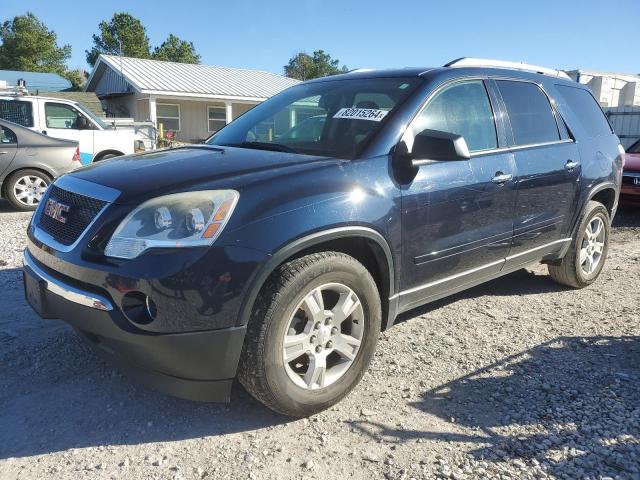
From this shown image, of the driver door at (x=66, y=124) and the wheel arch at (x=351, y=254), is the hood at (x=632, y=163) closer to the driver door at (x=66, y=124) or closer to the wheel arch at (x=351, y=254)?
the wheel arch at (x=351, y=254)

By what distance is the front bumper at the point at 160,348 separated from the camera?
8.11 feet

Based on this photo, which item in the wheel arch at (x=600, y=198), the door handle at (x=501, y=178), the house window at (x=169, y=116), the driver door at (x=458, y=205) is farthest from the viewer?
the house window at (x=169, y=116)

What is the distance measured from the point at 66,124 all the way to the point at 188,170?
30.0 feet

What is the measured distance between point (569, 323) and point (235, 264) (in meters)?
3.02

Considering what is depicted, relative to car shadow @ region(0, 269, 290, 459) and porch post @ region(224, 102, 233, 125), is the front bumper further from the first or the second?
porch post @ region(224, 102, 233, 125)

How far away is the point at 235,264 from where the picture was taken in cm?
248

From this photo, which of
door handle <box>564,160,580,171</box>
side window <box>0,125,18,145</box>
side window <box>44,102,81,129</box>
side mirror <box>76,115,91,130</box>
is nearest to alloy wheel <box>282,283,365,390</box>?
door handle <box>564,160,580,171</box>

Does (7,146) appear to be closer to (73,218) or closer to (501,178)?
(73,218)

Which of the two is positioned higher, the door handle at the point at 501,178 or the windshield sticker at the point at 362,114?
the windshield sticker at the point at 362,114

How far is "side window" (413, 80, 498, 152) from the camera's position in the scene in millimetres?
3500

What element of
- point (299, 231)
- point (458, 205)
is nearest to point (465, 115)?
point (458, 205)

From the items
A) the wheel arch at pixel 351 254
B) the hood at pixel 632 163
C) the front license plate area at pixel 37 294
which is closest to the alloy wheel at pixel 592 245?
the wheel arch at pixel 351 254

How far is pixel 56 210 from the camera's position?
9.75ft

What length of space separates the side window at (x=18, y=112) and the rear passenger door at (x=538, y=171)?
9.34 meters
